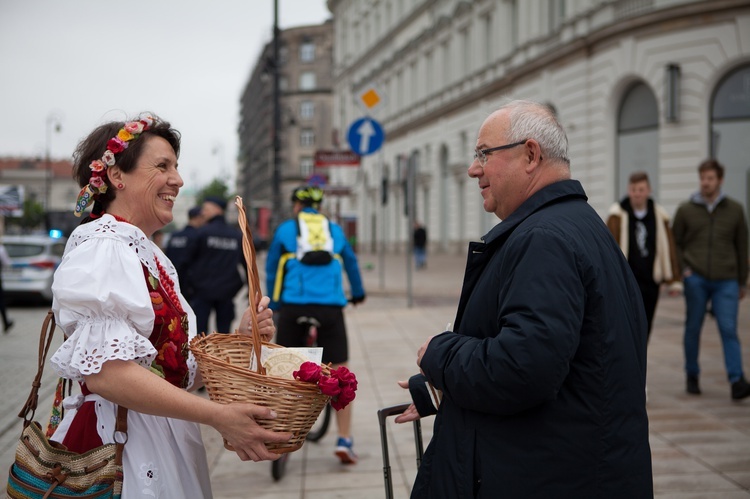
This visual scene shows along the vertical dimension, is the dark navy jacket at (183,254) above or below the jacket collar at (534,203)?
below

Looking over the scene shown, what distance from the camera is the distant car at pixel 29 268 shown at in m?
17.5

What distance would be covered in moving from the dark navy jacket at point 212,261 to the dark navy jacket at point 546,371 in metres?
6.22

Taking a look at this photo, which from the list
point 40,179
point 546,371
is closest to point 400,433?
point 546,371

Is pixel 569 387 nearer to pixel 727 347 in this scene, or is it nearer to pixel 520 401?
pixel 520 401

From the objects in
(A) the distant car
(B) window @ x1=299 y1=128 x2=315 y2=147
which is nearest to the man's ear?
(A) the distant car

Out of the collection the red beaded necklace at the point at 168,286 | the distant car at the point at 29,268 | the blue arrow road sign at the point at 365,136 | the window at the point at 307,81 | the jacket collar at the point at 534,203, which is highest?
the window at the point at 307,81

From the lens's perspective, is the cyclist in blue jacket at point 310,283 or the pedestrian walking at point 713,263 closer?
the cyclist in blue jacket at point 310,283

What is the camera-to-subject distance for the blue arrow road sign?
13664 millimetres

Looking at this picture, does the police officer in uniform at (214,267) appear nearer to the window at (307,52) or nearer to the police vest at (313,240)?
the police vest at (313,240)

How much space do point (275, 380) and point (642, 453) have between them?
3.34ft

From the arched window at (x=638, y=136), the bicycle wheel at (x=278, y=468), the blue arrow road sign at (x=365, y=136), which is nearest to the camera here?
the bicycle wheel at (x=278, y=468)

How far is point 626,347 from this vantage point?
2.21 m

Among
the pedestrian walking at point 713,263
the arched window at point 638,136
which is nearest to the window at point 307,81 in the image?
the arched window at point 638,136

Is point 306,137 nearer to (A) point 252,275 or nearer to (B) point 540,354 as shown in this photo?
(A) point 252,275
